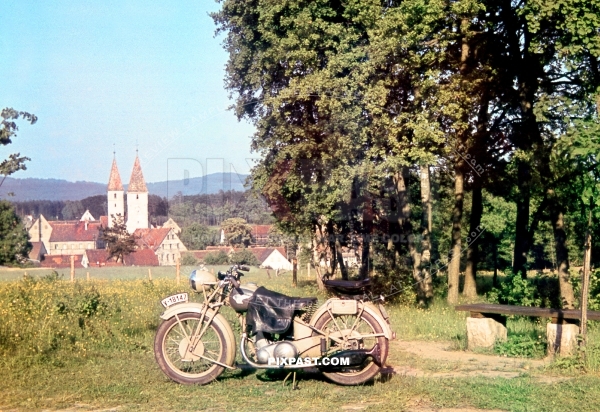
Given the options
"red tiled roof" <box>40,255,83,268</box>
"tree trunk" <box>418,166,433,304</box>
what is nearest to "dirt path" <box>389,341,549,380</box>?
"tree trunk" <box>418,166,433,304</box>

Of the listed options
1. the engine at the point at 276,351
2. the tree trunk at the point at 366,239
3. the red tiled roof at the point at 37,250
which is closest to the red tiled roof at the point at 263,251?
the tree trunk at the point at 366,239

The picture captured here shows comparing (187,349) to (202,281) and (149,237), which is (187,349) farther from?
(149,237)

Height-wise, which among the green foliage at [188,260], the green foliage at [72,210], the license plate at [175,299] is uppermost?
the green foliage at [72,210]

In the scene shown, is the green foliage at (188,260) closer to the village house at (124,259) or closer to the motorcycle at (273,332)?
the village house at (124,259)

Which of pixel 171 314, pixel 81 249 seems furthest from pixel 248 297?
pixel 81 249

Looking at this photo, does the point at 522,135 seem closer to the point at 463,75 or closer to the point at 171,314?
the point at 463,75

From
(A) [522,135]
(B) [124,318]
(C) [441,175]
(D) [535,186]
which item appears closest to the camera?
(B) [124,318]

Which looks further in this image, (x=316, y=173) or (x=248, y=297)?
(x=316, y=173)
